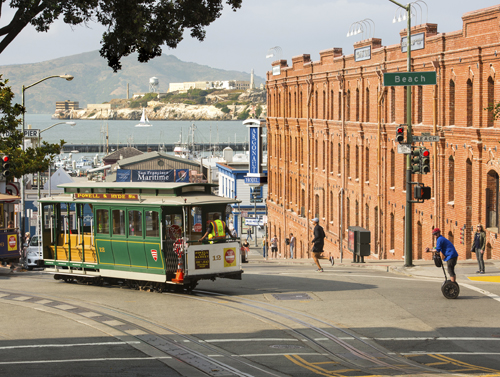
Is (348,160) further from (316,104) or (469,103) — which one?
(469,103)

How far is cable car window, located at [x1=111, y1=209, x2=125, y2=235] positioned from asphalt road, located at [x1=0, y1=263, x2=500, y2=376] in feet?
5.69

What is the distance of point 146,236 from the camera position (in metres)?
19.6

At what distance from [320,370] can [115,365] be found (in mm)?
3553

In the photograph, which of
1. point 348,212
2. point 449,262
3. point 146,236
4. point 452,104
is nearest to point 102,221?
point 146,236

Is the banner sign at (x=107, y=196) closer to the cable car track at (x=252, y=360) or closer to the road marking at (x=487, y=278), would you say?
the cable car track at (x=252, y=360)

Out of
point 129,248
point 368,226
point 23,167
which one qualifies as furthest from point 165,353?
point 368,226

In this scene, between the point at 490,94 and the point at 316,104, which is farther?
the point at 316,104

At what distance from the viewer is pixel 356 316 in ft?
54.1

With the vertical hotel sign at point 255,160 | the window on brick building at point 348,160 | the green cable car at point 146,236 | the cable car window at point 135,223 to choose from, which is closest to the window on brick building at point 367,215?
the window on brick building at point 348,160

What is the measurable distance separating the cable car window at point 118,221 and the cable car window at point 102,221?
318 millimetres

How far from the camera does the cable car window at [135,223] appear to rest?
19.8 metres

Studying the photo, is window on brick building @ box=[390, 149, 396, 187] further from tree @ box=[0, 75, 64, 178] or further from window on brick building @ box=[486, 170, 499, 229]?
tree @ box=[0, 75, 64, 178]

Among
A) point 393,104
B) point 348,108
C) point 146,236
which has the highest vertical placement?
point 348,108

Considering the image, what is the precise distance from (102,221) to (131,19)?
751cm
